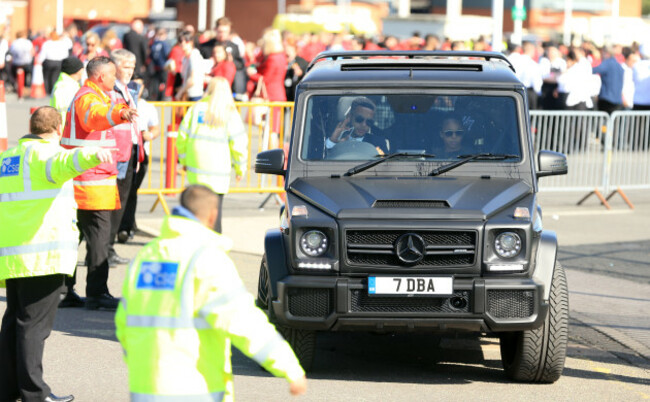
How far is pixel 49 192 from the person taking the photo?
668 cm

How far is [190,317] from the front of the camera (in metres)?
4.41

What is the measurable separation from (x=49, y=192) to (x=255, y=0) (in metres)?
73.8

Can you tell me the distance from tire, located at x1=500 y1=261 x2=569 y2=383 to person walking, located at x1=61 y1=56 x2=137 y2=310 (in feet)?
11.2

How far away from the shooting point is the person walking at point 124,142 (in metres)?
9.83

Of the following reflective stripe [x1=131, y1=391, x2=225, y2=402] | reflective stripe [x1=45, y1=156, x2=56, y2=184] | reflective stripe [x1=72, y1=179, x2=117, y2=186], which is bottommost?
reflective stripe [x1=131, y1=391, x2=225, y2=402]

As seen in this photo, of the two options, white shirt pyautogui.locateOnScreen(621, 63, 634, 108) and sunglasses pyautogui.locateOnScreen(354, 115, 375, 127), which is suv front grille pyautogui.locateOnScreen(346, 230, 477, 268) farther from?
white shirt pyautogui.locateOnScreen(621, 63, 634, 108)

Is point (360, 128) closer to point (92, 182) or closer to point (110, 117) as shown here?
point (110, 117)

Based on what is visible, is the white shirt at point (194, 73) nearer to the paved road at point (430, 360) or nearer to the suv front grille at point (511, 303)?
the paved road at point (430, 360)

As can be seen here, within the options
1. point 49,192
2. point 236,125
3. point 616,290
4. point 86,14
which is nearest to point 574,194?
point 616,290

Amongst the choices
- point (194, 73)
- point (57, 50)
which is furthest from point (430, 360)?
point (57, 50)

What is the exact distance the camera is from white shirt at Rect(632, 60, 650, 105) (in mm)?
22531

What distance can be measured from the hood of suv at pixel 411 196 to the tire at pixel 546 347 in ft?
2.20

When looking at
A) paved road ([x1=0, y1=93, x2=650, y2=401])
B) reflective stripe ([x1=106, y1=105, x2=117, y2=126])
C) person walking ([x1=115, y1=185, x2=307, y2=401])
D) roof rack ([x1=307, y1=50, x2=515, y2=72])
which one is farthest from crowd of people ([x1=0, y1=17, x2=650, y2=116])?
person walking ([x1=115, y1=185, x2=307, y2=401])

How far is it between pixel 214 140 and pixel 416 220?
311cm
